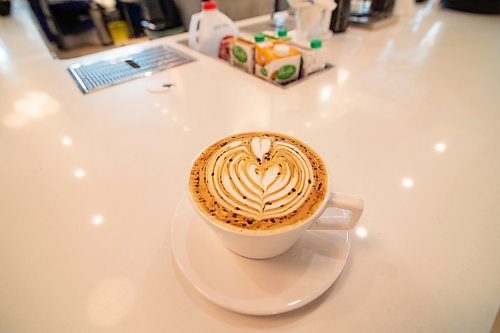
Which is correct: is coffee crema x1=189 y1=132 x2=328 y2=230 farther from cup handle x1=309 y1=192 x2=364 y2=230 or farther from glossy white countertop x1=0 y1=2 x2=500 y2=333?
glossy white countertop x1=0 y1=2 x2=500 y2=333

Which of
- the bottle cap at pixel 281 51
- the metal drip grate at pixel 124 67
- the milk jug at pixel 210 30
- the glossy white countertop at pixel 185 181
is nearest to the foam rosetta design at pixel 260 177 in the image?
the glossy white countertop at pixel 185 181

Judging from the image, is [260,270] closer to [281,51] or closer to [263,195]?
[263,195]

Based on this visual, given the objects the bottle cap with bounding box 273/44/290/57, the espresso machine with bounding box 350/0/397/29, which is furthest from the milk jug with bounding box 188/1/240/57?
the espresso machine with bounding box 350/0/397/29

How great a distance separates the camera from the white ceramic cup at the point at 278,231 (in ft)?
0.92

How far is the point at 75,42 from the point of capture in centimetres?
266

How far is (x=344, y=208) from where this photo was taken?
1.05ft

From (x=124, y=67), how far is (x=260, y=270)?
3.02 ft

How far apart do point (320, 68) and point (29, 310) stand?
3.08 feet

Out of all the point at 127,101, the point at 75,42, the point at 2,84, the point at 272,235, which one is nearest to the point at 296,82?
the point at 127,101

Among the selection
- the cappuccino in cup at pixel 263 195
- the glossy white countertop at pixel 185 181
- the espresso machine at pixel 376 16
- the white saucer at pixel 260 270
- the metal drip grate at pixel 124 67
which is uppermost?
the cappuccino in cup at pixel 263 195

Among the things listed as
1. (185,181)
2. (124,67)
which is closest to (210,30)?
(124,67)

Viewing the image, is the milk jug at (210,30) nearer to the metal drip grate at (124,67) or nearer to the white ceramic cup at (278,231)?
the metal drip grate at (124,67)

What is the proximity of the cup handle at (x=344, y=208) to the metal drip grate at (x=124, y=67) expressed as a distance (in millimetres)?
815

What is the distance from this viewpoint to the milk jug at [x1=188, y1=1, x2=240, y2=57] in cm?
97
